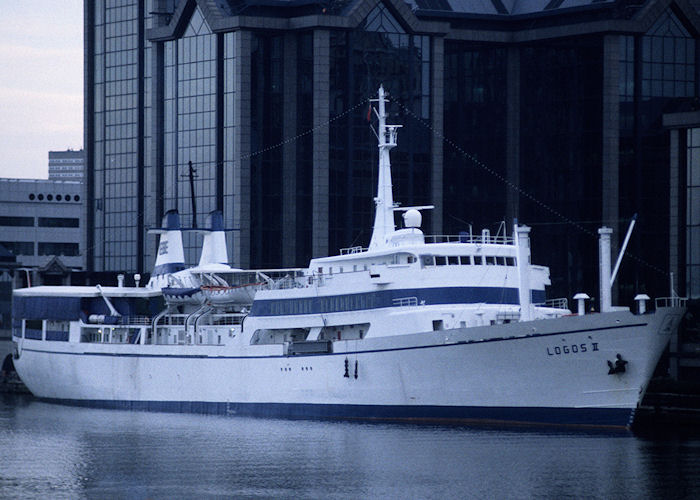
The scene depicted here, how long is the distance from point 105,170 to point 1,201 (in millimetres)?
13380

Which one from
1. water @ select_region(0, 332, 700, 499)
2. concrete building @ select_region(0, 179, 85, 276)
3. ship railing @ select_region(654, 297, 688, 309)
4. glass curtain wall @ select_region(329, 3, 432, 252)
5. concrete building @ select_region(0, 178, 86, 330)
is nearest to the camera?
water @ select_region(0, 332, 700, 499)

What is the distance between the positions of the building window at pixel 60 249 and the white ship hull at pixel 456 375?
2951 inches

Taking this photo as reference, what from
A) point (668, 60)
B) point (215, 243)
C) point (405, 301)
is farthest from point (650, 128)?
point (405, 301)

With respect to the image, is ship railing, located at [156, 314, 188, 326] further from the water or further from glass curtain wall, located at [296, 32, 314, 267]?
glass curtain wall, located at [296, 32, 314, 267]

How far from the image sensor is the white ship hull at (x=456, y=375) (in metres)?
69.1

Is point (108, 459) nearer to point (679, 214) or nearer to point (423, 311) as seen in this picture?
point (423, 311)

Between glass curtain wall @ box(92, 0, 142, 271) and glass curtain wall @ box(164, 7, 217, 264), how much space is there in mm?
11394

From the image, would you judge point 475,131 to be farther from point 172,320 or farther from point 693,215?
point 172,320

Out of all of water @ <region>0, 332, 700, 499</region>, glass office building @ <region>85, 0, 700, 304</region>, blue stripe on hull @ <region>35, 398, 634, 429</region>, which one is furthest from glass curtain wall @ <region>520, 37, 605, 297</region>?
water @ <region>0, 332, 700, 499</region>

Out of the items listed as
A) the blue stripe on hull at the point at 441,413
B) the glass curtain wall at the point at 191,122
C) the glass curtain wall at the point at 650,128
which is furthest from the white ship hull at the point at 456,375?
the glass curtain wall at the point at 650,128

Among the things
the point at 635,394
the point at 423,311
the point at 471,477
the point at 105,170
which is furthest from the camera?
the point at 105,170

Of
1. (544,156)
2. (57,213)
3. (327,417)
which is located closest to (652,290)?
(544,156)

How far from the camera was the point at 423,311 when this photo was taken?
242ft

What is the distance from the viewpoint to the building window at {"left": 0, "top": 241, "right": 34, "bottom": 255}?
155062mm
